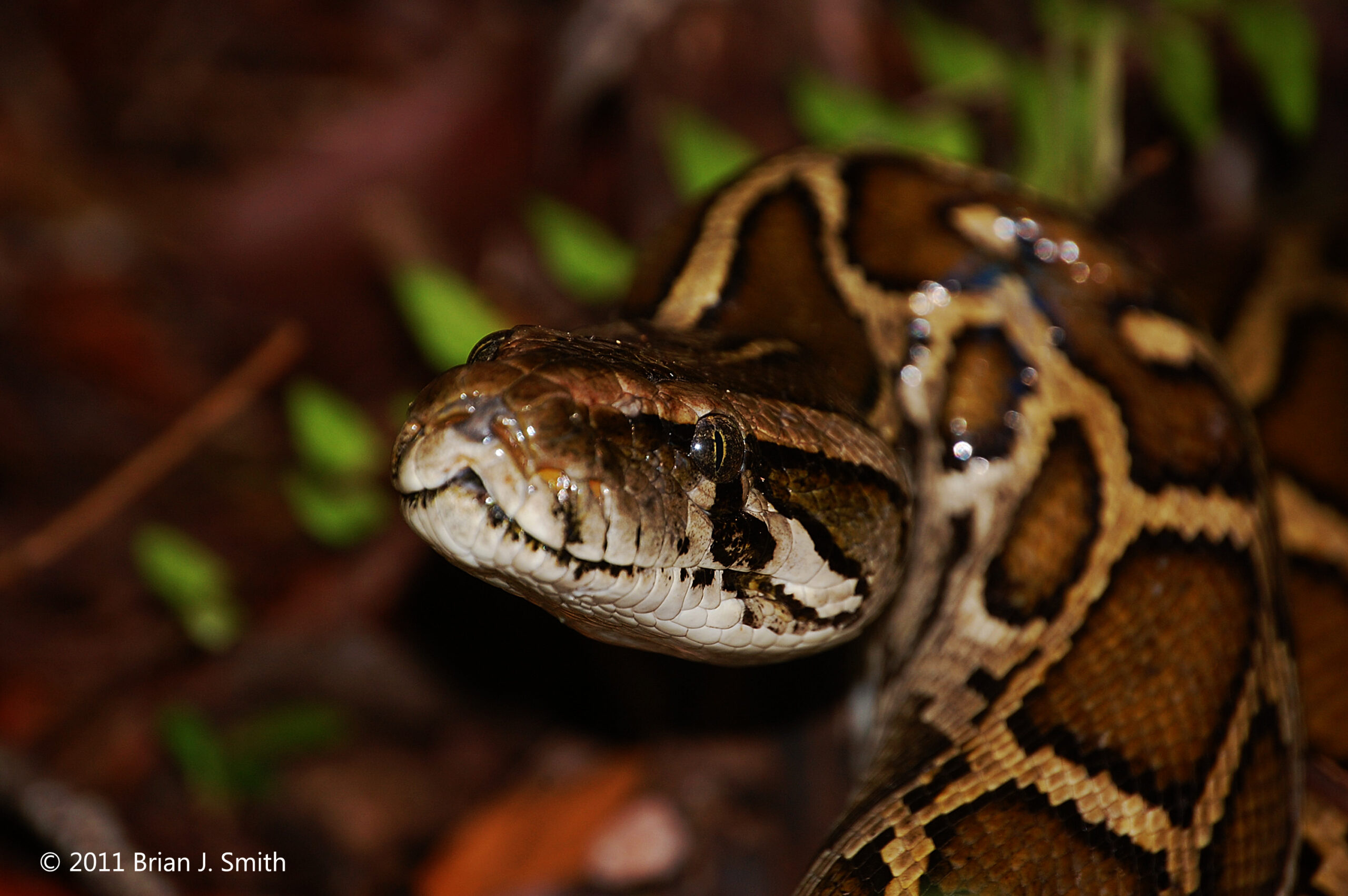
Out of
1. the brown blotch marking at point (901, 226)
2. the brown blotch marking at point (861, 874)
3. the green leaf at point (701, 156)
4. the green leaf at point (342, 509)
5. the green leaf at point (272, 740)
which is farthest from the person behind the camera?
the green leaf at point (342, 509)

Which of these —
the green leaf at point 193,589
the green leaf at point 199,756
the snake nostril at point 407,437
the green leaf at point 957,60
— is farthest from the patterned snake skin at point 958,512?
the green leaf at point 193,589

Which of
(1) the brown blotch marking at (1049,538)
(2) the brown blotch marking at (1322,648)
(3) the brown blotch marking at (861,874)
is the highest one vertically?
(1) the brown blotch marking at (1049,538)

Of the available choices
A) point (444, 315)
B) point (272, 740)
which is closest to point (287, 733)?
point (272, 740)

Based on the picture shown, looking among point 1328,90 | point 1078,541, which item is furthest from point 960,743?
point 1328,90

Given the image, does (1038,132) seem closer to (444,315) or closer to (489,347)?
(444,315)

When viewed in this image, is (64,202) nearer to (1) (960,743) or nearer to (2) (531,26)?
(2) (531,26)

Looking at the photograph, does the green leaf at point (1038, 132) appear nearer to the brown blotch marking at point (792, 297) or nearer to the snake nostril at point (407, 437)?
the brown blotch marking at point (792, 297)

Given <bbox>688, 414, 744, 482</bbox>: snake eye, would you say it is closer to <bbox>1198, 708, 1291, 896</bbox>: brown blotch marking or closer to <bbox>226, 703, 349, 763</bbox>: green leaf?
<bbox>1198, 708, 1291, 896</bbox>: brown blotch marking
